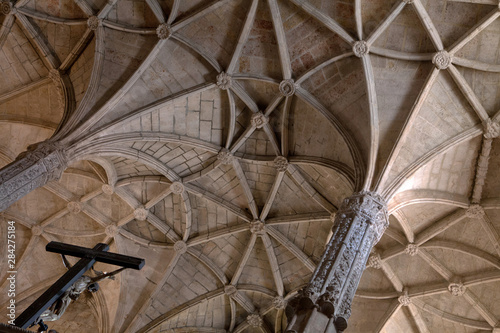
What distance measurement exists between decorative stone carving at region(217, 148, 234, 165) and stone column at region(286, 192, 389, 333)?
4.81 m

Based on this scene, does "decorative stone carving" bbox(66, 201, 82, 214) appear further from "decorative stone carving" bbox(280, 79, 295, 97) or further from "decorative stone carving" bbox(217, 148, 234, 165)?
"decorative stone carving" bbox(280, 79, 295, 97)

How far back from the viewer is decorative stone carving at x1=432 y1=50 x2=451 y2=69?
12.6 m

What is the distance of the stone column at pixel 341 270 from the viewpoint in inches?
338

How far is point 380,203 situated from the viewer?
11.5 meters

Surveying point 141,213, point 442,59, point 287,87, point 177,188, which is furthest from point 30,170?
point 442,59

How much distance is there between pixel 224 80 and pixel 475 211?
6726mm

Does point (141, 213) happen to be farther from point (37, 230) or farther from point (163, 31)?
point (163, 31)

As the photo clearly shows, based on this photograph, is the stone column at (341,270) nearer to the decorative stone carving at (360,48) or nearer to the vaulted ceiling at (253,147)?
the vaulted ceiling at (253,147)

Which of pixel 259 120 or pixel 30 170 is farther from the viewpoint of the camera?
pixel 259 120

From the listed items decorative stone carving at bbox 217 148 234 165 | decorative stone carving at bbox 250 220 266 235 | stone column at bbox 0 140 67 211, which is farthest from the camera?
decorative stone carving at bbox 250 220 266 235

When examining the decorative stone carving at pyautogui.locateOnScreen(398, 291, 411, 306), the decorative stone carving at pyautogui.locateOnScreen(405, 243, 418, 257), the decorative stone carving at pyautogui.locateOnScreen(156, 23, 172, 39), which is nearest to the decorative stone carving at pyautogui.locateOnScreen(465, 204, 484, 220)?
the decorative stone carving at pyautogui.locateOnScreen(405, 243, 418, 257)

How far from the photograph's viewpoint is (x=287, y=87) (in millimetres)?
14258

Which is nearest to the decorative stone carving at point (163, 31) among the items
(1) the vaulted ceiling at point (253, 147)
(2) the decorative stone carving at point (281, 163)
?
(1) the vaulted ceiling at point (253, 147)

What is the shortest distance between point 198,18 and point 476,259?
30.6 ft
